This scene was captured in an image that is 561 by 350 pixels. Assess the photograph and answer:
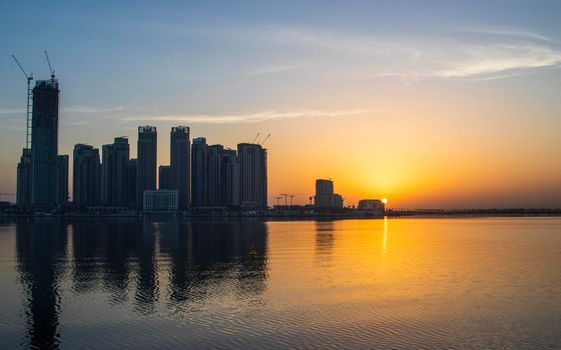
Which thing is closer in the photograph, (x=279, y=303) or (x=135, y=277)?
(x=279, y=303)

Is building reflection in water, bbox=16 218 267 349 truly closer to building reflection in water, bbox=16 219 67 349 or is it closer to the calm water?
building reflection in water, bbox=16 219 67 349

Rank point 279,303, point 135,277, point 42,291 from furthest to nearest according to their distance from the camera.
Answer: point 135,277
point 42,291
point 279,303

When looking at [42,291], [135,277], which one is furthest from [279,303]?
[42,291]

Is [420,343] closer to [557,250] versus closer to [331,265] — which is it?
[331,265]

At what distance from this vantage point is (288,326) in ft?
125

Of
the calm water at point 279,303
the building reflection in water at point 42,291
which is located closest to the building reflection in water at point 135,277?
the building reflection in water at point 42,291

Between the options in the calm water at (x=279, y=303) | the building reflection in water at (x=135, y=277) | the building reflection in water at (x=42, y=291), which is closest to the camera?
the calm water at (x=279, y=303)

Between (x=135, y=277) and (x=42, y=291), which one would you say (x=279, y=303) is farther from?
(x=42, y=291)

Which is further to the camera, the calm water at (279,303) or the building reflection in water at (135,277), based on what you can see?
the building reflection in water at (135,277)

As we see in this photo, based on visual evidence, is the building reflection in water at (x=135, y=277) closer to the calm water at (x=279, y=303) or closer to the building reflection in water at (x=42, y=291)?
the building reflection in water at (x=42, y=291)

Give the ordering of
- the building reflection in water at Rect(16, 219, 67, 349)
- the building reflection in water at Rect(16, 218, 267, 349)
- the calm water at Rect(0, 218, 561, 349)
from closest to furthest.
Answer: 1. the calm water at Rect(0, 218, 561, 349)
2. the building reflection in water at Rect(16, 219, 67, 349)
3. the building reflection in water at Rect(16, 218, 267, 349)

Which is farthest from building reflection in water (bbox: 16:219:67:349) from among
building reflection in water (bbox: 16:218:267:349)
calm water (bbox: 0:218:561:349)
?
calm water (bbox: 0:218:561:349)

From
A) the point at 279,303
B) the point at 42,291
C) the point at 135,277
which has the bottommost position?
the point at 279,303

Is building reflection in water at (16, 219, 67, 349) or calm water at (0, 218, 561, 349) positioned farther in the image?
building reflection in water at (16, 219, 67, 349)
